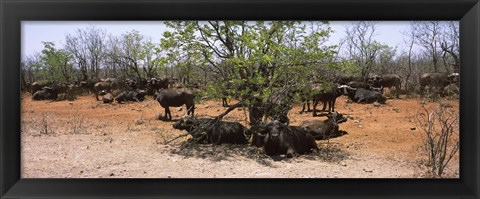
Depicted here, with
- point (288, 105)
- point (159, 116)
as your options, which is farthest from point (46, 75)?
point (288, 105)

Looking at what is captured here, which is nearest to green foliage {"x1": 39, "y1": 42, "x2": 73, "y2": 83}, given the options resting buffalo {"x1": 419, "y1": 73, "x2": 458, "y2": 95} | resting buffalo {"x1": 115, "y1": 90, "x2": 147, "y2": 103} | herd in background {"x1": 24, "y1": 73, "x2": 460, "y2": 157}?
herd in background {"x1": 24, "y1": 73, "x2": 460, "y2": 157}

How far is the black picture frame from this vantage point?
2.90 m

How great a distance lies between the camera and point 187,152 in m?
5.71

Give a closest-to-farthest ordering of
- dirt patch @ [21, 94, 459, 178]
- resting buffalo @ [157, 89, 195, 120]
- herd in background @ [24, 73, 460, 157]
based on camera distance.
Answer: dirt patch @ [21, 94, 459, 178], herd in background @ [24, 73, 460, 157], resting buffalo @ [157, 89, 195, 120]

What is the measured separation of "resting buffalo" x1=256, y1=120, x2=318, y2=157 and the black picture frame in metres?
2.16

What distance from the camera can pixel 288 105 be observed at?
6055 millimetres

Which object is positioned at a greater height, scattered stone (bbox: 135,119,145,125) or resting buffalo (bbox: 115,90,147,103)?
resting buffalo (bbox: 115,90,147,103)

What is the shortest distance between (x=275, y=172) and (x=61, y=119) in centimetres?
539

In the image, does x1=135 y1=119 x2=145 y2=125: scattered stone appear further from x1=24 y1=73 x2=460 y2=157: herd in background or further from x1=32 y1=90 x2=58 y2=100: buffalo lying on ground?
x1=32 y1=90 x2=58 y2=100: buffalo lying on ground

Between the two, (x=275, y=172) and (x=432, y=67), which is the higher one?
(x=432, y=67)

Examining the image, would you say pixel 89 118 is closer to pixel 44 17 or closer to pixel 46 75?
pixel 46 75

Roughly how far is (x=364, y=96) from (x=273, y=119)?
230 inches

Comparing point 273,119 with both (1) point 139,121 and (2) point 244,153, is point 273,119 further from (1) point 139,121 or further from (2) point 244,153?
(1) point 139,121

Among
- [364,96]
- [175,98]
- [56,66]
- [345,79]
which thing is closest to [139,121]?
[175,98]
